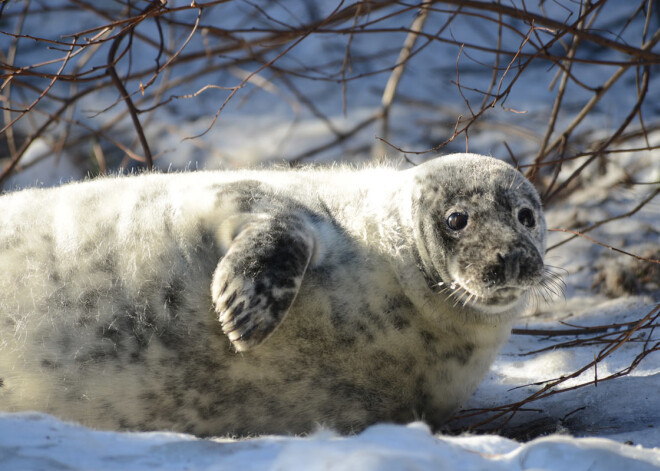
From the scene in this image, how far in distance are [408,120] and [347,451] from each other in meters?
3.92

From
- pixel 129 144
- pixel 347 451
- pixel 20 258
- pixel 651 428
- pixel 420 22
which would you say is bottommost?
pixel 651 428

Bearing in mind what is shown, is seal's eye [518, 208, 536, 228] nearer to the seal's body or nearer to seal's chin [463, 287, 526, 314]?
the seal's body

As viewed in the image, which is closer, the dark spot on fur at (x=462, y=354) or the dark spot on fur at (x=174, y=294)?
the dark spot on fur at (x=174, y=294)

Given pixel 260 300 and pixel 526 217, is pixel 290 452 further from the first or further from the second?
pixel 526 217

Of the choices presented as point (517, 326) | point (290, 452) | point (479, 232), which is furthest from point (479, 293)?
point (517, 326)

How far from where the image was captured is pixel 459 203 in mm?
2072

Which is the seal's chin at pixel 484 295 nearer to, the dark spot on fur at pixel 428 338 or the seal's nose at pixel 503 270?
the seal's nose at pixel 503 270

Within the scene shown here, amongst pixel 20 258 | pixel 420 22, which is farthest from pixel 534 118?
pixel 20 258

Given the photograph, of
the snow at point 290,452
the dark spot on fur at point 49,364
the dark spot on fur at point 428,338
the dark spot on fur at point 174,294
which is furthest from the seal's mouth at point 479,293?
the dark spot on fur at point 49,364

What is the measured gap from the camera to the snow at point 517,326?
4.59ft

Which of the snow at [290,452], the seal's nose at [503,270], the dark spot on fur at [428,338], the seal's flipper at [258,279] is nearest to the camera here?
the snow at [290,452]

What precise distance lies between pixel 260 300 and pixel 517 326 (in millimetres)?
1873

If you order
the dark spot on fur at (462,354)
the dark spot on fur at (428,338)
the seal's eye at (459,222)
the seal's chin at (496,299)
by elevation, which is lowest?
the dark spot on fur at (462,354)

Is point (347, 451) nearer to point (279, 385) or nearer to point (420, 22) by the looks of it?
point (279, 385)
